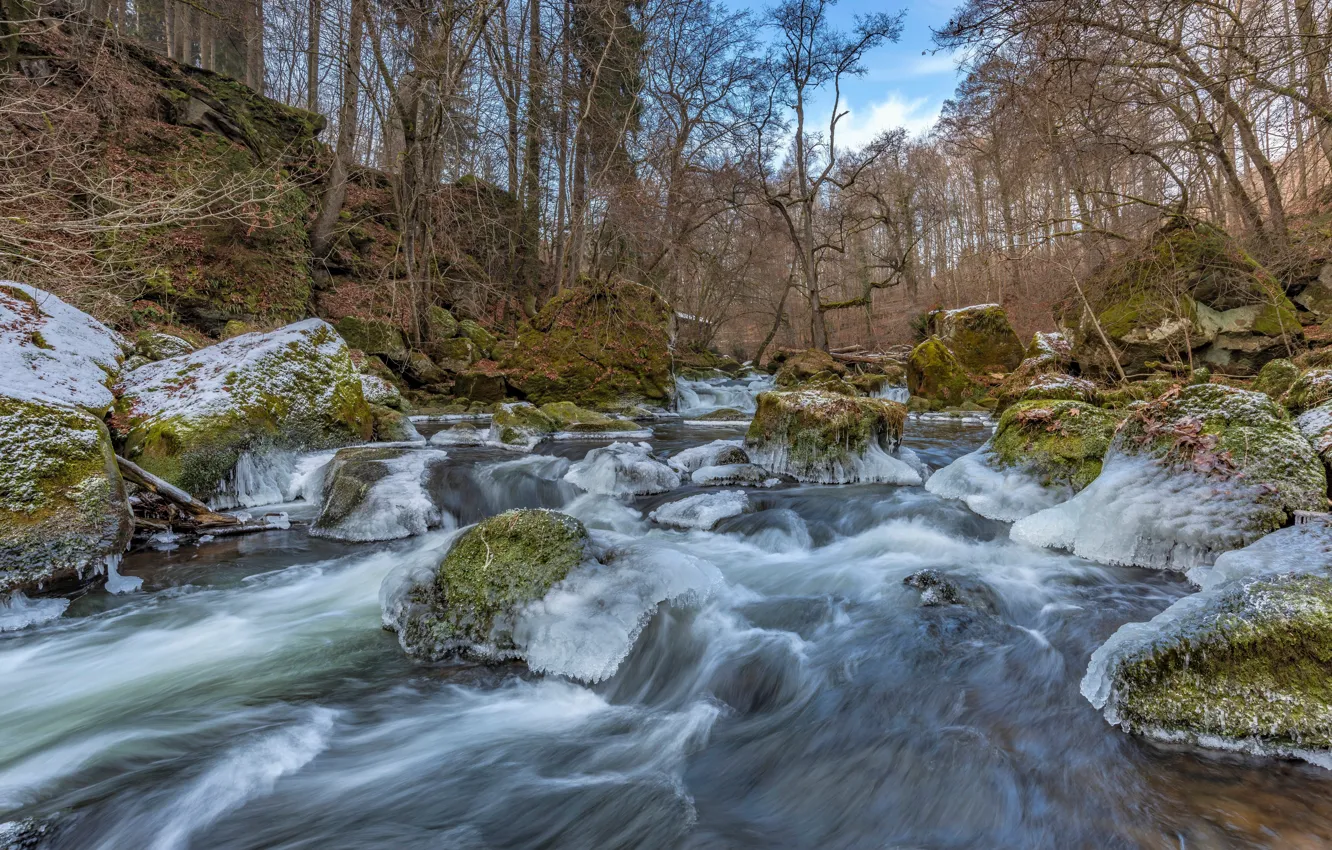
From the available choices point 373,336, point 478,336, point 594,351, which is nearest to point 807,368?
point 594,351

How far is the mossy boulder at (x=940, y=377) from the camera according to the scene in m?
13.1

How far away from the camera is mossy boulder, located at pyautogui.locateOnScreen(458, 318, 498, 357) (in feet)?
45.6

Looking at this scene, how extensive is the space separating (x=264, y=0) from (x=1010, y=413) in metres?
16.5

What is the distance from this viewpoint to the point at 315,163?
1384cm

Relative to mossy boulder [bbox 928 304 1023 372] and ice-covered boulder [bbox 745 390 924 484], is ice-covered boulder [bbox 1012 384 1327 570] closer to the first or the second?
ice-covered boulder [bbox 745 390 924 484]

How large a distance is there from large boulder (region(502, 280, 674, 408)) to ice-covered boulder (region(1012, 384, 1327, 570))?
377 inches

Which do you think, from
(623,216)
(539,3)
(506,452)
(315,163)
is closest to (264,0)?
(315,163)

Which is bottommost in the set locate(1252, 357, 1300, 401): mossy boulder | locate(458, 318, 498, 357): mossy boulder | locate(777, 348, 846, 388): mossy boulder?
locate(1252, 357, 1300, 401): mossy boulder

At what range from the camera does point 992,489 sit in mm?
5125

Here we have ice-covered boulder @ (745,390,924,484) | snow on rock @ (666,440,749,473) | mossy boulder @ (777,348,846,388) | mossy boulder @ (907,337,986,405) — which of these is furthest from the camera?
mossy boulder @ (777,348,846,388)

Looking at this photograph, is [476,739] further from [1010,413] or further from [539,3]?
[539,3]

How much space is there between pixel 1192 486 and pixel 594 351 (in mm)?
10564

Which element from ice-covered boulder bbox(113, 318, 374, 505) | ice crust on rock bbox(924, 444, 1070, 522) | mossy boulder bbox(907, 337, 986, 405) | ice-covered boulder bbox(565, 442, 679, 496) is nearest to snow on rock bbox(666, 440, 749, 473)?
ice-covered boulder bbox(565, 442, 679, 496)

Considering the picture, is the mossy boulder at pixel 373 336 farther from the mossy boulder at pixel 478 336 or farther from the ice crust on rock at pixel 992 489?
the ice crust on rock at pixel 992 489
